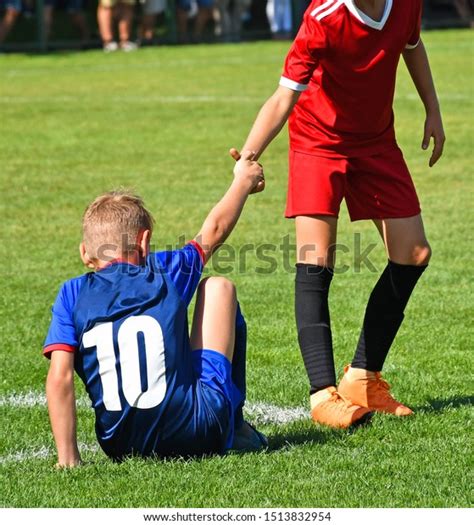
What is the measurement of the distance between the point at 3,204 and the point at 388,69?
236 inches

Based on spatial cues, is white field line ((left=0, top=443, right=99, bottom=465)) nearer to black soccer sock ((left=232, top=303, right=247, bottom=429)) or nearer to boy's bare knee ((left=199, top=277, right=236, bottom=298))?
black soccer sock ((left=232, top=303, right=247, bottom=429))

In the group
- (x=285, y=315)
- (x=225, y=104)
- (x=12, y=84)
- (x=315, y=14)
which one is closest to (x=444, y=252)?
(x=285, y=315)

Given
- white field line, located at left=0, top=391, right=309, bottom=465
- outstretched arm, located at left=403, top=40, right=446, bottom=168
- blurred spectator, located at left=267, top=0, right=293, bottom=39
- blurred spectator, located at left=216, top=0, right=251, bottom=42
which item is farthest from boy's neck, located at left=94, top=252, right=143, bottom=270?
blurred spectator, located at left=216, top=0, right=251, bottom=42

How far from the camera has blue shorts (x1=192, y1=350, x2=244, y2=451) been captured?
14.2 ft

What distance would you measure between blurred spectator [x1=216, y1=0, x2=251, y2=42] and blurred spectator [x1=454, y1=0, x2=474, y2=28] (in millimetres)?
4753

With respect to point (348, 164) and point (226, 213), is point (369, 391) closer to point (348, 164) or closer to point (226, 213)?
point (348, 164)

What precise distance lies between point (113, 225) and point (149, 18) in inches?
866

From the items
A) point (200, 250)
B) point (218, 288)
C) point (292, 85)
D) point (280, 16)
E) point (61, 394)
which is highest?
point (292, 85)

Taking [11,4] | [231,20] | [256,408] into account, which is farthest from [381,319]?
[231,20]

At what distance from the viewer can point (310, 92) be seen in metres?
5.18

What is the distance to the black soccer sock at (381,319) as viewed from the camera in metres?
5.32

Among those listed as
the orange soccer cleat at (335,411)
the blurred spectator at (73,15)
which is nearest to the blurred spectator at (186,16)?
the blurred spectator at (73,15)

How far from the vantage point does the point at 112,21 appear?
84.6 feet

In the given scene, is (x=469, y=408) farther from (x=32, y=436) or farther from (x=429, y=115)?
(x=32, y=436)
